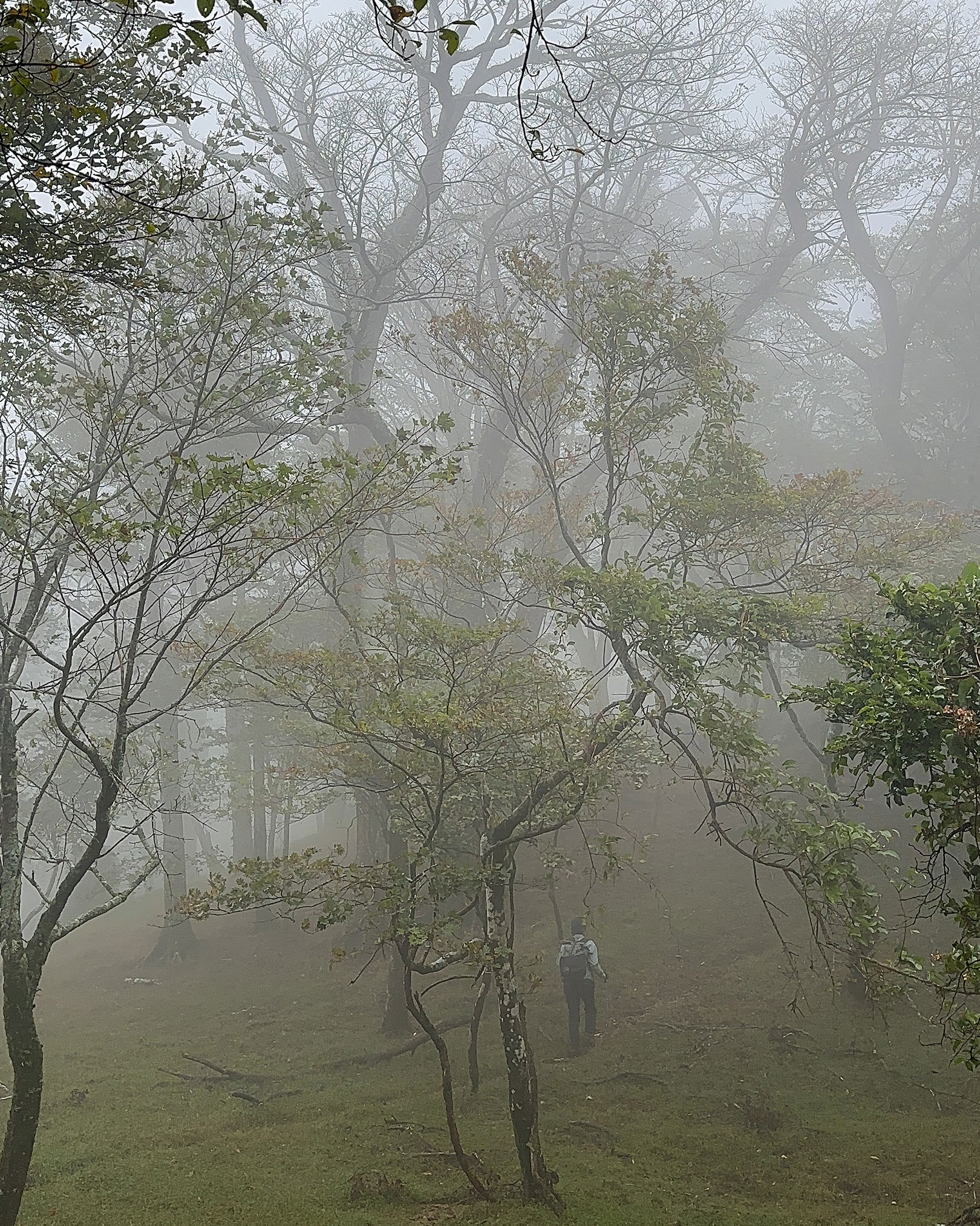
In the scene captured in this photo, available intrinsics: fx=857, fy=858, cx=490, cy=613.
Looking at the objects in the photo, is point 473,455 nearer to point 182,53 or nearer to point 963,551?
point 963,551

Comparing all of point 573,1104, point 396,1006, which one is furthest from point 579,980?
point 396,1006

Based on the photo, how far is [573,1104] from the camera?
891cm

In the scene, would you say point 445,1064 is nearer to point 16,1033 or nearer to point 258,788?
point 16,1033

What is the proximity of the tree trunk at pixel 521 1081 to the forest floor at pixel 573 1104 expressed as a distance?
0.71 feet

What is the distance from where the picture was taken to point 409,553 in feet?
72.0

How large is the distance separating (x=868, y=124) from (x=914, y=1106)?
1988 cm

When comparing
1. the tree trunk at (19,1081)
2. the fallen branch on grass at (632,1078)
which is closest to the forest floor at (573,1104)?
the fallen branch on grass at (632,1078)

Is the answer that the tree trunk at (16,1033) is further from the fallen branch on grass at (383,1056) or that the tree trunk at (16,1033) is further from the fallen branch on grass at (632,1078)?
the fallen branch on grass at (632,1078)

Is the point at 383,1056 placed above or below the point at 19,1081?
below

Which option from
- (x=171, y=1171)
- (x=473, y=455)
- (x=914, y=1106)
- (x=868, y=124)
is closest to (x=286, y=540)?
(x=171, y=1171)

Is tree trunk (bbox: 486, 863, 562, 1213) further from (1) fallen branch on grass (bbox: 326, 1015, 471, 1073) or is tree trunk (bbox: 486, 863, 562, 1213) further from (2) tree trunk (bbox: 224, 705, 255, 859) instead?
(2) tree trunk (bbox: 224, 705, 255, 859)

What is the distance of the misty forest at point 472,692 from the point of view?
5.39 m

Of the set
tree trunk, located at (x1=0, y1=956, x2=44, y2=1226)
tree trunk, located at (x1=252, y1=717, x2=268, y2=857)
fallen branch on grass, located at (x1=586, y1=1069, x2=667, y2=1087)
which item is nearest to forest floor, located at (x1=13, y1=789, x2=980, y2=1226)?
fallen branch on grass, located at (x1=586, y1=1069, x2=667, y2=1087)

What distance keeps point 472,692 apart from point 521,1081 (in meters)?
3.65
